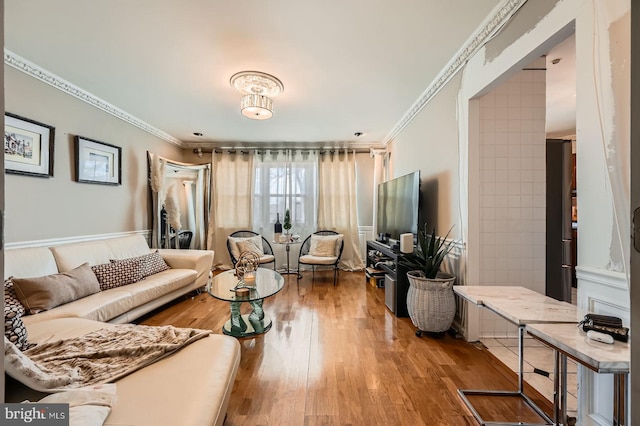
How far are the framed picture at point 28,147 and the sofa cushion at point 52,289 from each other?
40.6 inches

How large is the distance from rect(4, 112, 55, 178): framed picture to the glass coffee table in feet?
6.47

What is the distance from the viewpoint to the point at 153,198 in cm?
437

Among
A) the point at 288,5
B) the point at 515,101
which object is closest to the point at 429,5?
the point at 288,5

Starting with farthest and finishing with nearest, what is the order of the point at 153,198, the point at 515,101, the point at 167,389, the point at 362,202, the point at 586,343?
the point at 362,202 < the point at 153,198 < the point at 515,101 < the point at 167,389 < the point at 586,343

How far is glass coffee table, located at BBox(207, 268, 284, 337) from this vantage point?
2.40 metres

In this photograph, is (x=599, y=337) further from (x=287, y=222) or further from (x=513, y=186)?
(x=287, y=222)

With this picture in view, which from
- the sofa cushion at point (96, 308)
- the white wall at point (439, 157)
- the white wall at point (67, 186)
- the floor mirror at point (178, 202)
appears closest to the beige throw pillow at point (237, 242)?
the floor mirror at point (178, 202)

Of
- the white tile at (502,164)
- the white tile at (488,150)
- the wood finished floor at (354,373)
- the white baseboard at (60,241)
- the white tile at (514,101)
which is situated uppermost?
the white tile at (514,101)

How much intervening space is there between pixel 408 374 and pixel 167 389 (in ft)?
5.08

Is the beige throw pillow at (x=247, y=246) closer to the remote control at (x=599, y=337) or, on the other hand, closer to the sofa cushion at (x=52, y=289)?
the sofa cushion at (x=52, y=289)

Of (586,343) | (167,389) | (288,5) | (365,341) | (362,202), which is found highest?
(288,5)

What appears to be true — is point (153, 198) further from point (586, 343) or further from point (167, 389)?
point (586, 343)

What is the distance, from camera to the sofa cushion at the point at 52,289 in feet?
6.72

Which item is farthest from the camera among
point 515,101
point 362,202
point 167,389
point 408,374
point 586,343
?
point 362,202
